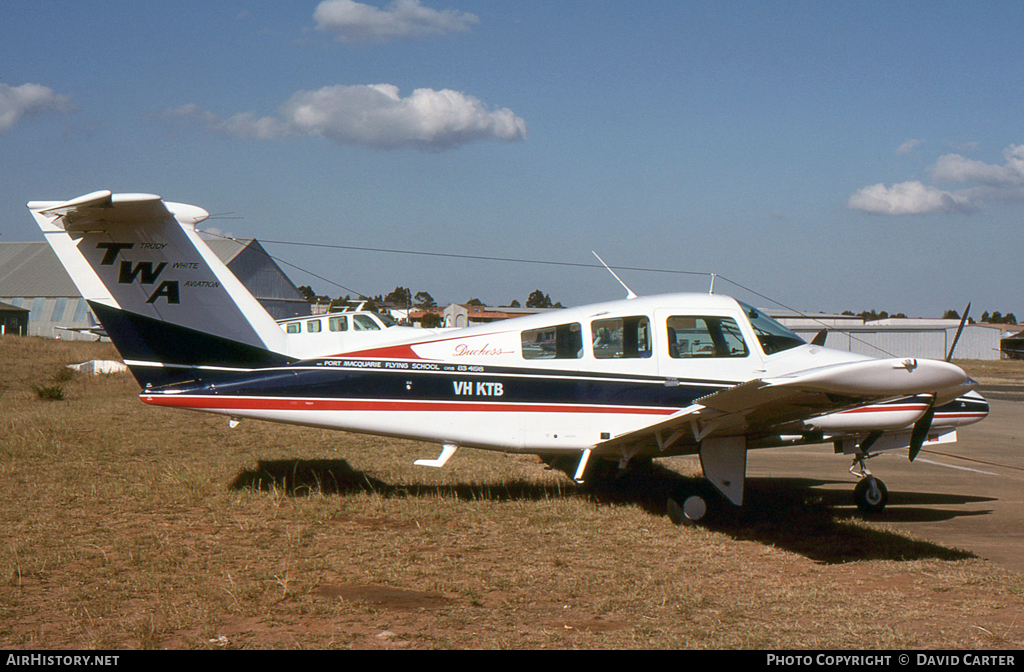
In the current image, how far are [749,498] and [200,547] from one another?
20.5ft

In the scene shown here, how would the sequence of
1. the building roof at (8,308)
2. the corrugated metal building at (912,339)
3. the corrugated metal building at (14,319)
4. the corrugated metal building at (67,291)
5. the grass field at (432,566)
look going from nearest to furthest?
1. the grass field at (432,566)
2. the corrugated metal building at (67,291)
3. the building roof at (8,308)
4. the corrugated metal building at (14,319)
5. the corrugated metal building at (912,339)

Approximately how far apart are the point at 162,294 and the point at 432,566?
13.7ft

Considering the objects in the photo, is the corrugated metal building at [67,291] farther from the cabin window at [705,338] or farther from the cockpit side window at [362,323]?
the cabin window at [705,338]

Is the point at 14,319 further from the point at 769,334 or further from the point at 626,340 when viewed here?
the point at 769,334

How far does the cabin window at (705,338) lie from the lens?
811cm

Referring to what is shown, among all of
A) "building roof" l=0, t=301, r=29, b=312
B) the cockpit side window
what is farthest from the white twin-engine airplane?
"building roof" l=0, t=301, r=29, b=312

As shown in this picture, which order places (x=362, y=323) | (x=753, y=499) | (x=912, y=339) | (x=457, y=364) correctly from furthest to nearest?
(x=912, y=339) → (x=362, y=323) → (x=753, y=499) → (x=457, y=364)

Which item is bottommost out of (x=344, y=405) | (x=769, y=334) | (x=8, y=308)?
(x=344, y=405)

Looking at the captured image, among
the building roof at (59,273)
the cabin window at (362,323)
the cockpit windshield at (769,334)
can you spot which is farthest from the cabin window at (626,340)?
the building roof at (59,273)

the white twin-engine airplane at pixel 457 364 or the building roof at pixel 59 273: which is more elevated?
the building roof at pixel 59 273

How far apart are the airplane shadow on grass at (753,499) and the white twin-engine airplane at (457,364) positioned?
57 centimetres

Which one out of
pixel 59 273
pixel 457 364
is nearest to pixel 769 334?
pixel 457 364

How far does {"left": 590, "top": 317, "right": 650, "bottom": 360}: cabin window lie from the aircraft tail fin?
11.4ft

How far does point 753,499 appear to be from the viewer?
9227 mm
